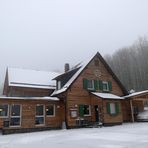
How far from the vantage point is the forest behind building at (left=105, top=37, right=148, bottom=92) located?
153 ft

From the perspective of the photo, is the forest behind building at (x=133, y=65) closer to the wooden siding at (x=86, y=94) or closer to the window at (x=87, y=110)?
the wooden siding at (x=86, y=94)

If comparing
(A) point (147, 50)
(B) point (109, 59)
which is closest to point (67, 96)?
(A) point (147, 50)

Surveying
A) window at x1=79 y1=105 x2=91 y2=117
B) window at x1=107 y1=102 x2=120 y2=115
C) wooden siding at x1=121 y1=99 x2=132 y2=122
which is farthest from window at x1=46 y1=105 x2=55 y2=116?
wooden siding at x1=121 y1=99 x2=132 y2=122

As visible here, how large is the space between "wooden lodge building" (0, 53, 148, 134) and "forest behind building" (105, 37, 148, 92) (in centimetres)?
1980

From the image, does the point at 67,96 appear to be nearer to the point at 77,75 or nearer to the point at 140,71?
the point at 77,75

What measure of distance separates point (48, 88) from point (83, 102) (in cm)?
545

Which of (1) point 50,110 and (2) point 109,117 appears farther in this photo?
(2) point 109,117

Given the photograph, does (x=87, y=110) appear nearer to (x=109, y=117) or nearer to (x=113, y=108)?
(x=109, y=117)

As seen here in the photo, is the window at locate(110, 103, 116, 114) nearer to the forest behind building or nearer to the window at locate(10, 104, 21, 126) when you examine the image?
the window at locate(10, 104, 21, 126)

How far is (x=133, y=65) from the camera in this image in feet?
161

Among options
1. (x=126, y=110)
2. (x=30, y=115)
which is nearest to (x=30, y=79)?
(x=30, y=115)

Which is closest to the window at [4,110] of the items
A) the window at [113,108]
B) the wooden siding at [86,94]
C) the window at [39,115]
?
the window at [39,115]

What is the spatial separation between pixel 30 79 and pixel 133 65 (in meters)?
28.8

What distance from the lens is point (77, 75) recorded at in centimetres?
2256
